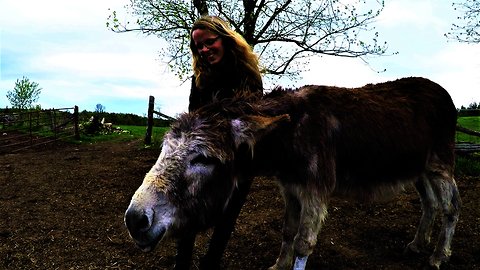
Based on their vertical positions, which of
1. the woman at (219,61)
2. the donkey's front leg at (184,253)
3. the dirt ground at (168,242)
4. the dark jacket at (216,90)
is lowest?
the dirt ground at (168,242)

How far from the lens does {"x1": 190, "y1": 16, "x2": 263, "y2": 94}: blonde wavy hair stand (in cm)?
389

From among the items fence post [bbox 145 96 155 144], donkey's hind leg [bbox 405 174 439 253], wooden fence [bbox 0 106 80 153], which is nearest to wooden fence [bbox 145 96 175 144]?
fence post [bbox 145 96 155 144]

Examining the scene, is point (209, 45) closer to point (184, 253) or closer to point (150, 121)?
point (184, 253)

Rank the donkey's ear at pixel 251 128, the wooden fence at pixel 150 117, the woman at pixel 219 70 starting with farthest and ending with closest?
1. the wooden fence at pixel 150 117
2. the woman at pixel 219 70
3. the donkey's ear at pixel 251 128

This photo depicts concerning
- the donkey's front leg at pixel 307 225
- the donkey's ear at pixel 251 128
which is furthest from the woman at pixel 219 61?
the donkey's front leg at pixel 307 225

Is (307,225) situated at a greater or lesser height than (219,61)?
lesser

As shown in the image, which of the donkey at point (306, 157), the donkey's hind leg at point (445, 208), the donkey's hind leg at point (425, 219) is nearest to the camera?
the donkey at point (306, 157)

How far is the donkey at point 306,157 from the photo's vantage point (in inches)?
115

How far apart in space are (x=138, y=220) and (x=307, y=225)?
67.6 inches

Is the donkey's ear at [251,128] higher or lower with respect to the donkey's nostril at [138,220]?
higher

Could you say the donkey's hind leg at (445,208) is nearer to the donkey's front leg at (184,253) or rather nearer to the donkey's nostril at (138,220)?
the donkey's front leg at (184,253)

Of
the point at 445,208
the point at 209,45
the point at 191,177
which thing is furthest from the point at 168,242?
the point at 445,208

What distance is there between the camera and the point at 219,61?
3.94 meters

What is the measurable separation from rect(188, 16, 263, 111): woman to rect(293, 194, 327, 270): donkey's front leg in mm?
1040
